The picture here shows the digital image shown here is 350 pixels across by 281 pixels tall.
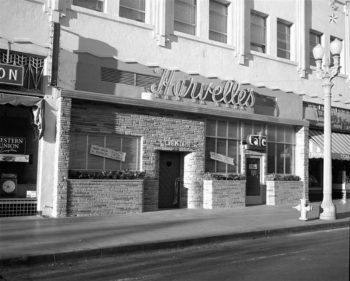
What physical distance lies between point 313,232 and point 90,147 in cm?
721

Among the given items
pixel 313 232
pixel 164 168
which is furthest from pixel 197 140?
pixel 313 232

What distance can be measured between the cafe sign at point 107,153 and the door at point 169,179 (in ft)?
5.88

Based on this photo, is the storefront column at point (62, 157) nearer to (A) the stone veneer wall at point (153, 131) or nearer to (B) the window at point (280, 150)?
(A) the stone veneer wall at point (153, 131)

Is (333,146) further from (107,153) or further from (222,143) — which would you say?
(107,153)

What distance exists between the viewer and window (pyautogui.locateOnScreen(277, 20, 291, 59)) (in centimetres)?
2142

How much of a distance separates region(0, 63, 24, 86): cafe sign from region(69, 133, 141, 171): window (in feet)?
7.71

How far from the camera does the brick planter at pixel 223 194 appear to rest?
1698cm

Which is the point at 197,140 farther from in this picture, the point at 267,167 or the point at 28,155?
the point at 28,155

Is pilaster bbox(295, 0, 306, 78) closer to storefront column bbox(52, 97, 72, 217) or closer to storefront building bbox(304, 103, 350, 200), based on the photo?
storefront building bbox(304, 103, 350, 200)

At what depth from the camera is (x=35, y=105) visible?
1362 cm

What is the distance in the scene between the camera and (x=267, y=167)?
19594 millimetres

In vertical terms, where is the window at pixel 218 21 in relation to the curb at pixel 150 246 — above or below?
above

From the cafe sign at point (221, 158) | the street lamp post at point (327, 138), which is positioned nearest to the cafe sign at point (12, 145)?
the cafe sign at point (221, 158)

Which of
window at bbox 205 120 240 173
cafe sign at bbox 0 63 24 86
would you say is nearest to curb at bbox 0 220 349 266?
window at bbox 205 120 240 173
